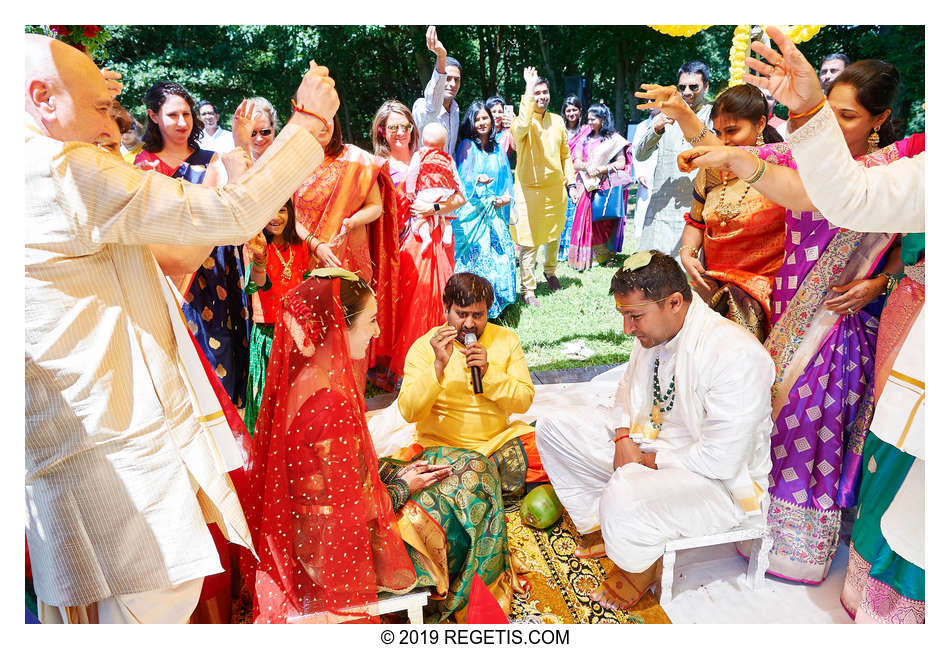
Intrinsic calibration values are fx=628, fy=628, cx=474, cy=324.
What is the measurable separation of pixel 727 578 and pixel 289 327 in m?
1.94

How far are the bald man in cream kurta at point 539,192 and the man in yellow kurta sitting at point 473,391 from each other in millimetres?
1166

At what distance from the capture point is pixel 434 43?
2.92 m

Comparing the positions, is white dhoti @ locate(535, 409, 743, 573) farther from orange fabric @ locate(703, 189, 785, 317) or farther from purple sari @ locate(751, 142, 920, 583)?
orange fabric @ locate(703, 189, 785, 317)

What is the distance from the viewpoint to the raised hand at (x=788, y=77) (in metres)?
1.76

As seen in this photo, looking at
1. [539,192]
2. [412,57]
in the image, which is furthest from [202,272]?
[539,192]

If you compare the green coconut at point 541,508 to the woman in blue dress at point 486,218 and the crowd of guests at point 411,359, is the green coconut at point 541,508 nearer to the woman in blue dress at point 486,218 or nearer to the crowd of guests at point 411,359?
the crowd of guests at point 411,359

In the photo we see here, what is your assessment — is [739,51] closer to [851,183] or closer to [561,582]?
[851,183]

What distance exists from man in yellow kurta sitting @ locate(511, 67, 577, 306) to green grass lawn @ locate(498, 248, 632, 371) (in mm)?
67

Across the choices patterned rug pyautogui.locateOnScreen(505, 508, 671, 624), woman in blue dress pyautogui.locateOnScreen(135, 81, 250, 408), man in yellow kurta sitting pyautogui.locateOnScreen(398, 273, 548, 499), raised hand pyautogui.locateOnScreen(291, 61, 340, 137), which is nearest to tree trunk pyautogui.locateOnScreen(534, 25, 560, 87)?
man in yellow kurta sitting pyautogui.locateOnScreen(398, 273, 548, 499)

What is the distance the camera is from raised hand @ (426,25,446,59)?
2.89m

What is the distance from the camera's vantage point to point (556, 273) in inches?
163

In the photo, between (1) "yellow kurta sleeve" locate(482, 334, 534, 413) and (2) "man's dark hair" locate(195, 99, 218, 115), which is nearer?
(1) "yellow kurta sleeve" locate(482, 334, 534, 413)

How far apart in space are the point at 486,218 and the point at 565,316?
83 cm

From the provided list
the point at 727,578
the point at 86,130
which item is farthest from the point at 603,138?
the point at 86,130
